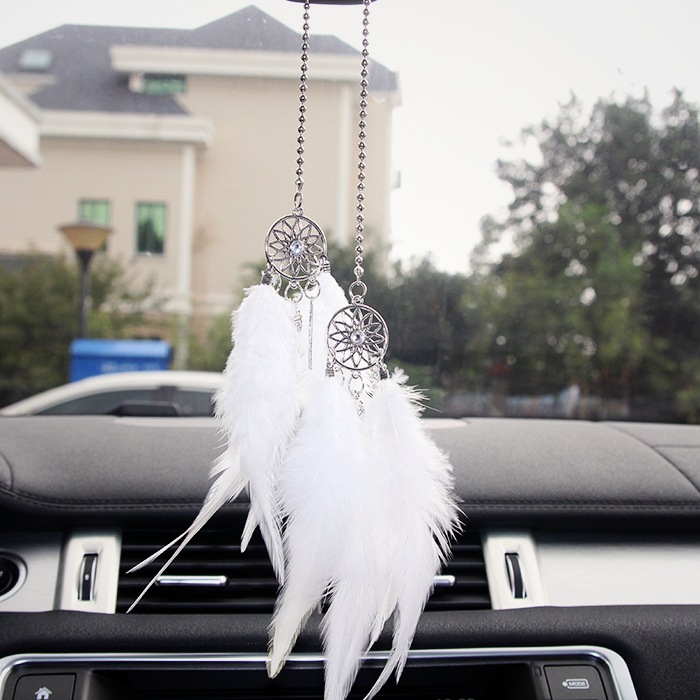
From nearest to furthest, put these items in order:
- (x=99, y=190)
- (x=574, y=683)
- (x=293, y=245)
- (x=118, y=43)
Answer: (x=293, y=245), (x=574, y=683), (x=118, y=43), (x=99, y=190)

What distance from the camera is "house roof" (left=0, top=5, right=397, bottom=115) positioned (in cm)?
187

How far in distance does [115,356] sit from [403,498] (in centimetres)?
205

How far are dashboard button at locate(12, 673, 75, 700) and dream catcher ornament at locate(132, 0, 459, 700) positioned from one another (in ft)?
1.14

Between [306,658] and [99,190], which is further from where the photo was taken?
[99,190]

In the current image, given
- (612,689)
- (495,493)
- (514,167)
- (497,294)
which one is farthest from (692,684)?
(514,167)

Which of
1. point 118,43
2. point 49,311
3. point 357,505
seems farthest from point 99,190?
point 357,505

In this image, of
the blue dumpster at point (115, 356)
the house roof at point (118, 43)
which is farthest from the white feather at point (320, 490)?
the blue dumpster at point (115, 356)

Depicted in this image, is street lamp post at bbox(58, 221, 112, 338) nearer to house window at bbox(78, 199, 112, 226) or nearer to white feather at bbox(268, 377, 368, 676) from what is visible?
house window at bbox(78, 199, 112, 226)

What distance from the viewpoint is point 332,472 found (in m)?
1.27

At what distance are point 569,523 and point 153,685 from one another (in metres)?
0.88

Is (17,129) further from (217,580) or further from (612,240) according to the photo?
(612,240)

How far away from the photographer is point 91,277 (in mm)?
3480

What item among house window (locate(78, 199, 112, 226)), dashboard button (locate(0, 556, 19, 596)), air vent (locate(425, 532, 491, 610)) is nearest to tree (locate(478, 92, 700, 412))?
air vent (locate(425, 532, 491, 610))

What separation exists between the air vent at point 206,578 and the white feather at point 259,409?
8.7 inches
